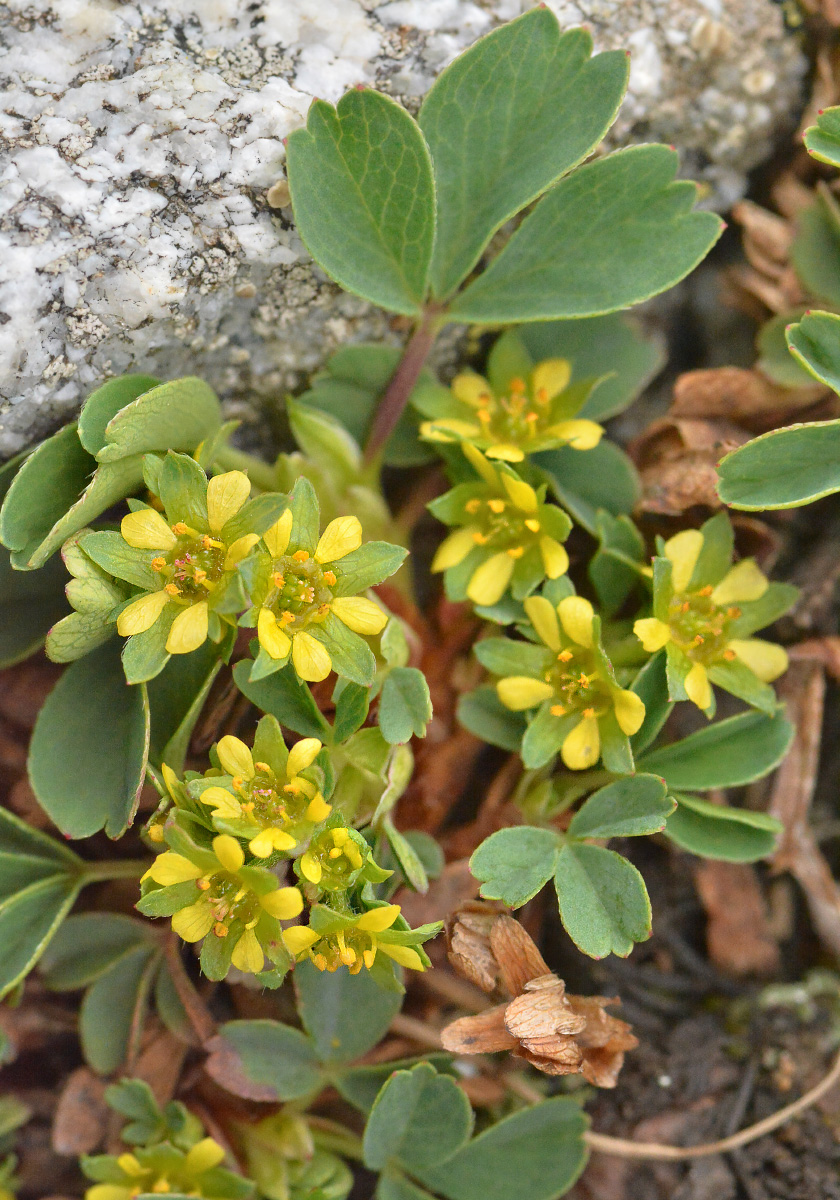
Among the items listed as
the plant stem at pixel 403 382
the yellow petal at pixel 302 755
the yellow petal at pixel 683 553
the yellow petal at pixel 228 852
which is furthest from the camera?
the plant stem at pixel 403 382

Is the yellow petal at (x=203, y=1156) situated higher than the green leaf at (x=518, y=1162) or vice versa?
the green leaf at (x=518, y=1162)

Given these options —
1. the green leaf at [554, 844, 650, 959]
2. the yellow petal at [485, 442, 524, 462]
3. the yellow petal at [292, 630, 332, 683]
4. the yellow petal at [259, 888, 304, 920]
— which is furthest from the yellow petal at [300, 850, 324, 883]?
the yellow petal at [485, 442, 524, 462]

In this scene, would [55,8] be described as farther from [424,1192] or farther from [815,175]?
[424,1192]

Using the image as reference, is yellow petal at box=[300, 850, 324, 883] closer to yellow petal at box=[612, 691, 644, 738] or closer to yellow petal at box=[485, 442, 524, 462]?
yellow petal at box=[612, 691, 644, 738]

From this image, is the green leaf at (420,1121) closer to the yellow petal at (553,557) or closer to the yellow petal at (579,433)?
the yellow petal at (553,557)

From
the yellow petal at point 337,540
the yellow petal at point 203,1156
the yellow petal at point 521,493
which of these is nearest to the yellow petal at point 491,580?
the yellow petal at point 521,493

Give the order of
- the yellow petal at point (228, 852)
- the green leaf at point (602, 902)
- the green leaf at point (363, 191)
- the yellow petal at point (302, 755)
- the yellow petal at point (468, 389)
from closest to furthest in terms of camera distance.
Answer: the yellow petal at point (228, 852) < the yellow petal at point (302, 755) < the green leaf at point (602, 902) < the green leaf at point (363, 191) < the yellow petal at point (468, 389)
